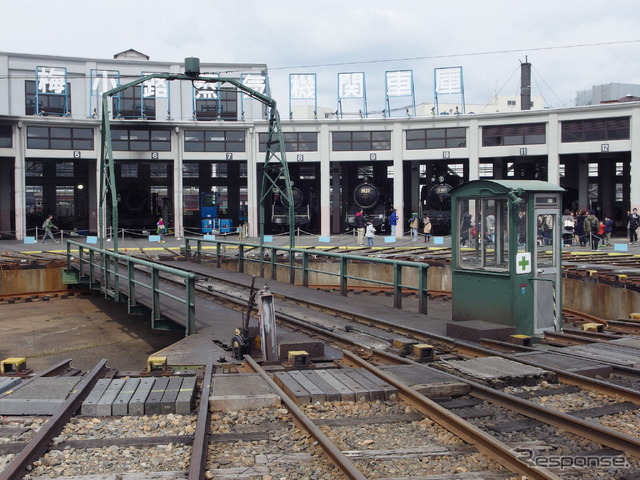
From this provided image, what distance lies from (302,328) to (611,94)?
63.5m

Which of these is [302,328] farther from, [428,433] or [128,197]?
[128,197]

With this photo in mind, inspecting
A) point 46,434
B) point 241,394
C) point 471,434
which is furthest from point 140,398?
point 471,434

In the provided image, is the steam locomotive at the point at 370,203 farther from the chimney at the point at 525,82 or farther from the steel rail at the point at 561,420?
the steel rail at the point at 561,420

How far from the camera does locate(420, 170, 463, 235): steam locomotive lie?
39.9 metres

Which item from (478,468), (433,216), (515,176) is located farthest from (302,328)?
(515,176)

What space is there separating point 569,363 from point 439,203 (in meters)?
33.1

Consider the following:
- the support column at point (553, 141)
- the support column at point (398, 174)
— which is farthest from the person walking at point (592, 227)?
the support column at point (398, 174)

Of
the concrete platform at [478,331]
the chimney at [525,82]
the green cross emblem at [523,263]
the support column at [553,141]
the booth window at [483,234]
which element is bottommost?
the concrete platform at [478,331]

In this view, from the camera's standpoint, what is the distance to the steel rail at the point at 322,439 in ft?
15.0

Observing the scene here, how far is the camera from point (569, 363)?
25.5 feet

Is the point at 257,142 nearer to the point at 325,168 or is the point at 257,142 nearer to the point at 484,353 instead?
the point at 325,168

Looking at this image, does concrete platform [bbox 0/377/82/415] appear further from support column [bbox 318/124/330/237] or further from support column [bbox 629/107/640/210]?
support column [bbox 629/107/640/210]

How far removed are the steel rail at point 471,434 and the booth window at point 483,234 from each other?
361 cm

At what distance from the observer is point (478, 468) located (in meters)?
4.82
